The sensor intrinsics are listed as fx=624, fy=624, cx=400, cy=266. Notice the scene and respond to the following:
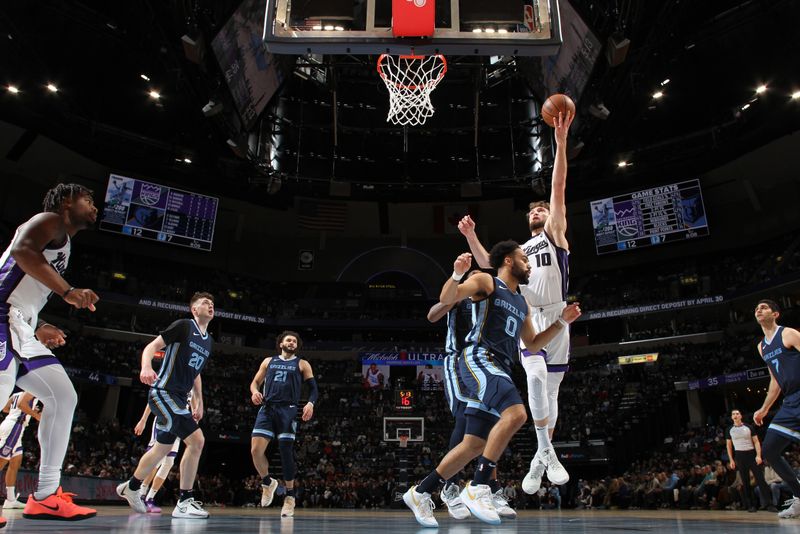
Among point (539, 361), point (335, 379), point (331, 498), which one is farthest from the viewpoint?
point (335, 379)

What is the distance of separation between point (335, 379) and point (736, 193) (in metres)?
21.9

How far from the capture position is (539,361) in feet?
19.5

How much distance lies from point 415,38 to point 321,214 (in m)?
25.6

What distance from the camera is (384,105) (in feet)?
85.5

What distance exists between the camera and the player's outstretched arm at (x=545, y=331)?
517 cm

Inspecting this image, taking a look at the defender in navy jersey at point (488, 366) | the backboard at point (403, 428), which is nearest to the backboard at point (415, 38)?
the defender in navy jersey at point (488, 366)

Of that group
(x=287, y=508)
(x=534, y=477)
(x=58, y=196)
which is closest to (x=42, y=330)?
(x=58, y=196)

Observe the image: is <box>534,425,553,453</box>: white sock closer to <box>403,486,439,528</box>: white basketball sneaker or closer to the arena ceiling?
<box>403,486,439,528</box>: white basketball sneaker

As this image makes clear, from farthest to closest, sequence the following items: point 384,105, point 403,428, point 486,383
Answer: point 384,105 < point 403,428 < point 486,383

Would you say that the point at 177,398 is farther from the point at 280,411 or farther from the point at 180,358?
the point at 280,411

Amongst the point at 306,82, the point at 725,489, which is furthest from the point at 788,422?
the point at 306,82

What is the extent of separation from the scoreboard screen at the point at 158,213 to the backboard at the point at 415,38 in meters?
22.3

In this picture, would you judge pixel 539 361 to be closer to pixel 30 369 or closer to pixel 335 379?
pixel 30 369

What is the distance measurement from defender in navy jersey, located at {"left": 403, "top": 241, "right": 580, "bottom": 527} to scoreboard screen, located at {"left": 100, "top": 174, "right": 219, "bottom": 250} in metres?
25.4
